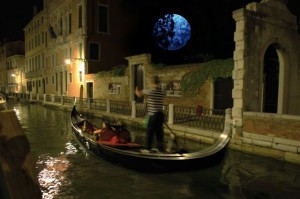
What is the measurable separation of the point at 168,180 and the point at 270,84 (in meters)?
5.92

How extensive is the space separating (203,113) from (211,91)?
1122 millimetres

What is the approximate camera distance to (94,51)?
65.8ft

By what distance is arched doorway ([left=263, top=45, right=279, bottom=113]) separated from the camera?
9.41 m

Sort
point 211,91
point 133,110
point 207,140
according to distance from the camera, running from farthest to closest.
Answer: point 133,110
point 211,91
point 207,140

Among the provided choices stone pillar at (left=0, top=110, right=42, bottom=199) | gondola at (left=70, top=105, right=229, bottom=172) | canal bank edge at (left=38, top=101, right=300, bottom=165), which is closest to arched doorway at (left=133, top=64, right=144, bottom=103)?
canal bank edge at (left=38, top=101, right=300, bottom=165)

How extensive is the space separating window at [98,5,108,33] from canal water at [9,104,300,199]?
47.3 ft

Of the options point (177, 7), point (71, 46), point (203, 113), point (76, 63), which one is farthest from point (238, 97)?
point (71, 46)

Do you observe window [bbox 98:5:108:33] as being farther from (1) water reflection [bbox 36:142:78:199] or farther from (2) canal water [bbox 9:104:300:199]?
(2) canal water [bbox 9:104:300:199]

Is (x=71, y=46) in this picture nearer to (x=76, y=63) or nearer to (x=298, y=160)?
(x=76, y=63)

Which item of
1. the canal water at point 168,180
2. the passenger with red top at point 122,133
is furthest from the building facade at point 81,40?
the canal water at point 168,180

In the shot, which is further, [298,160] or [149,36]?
[149,36]

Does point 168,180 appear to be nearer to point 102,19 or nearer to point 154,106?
point 154,106

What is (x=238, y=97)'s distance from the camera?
7.56 m

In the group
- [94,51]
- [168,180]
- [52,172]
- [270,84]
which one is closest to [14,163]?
[168,180]
